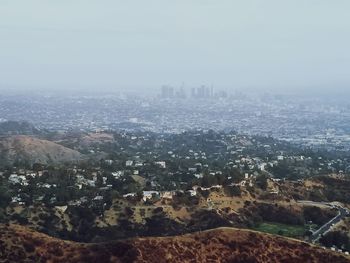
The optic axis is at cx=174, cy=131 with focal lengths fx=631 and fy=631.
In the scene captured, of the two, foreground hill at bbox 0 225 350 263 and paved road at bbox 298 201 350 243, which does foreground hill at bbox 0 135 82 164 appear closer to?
paved road at bbox 298 201 350 243

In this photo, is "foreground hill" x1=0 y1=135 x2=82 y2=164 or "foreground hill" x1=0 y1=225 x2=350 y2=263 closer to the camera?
"foreground hill" x1=0 y1=225 x2=350 y2=263

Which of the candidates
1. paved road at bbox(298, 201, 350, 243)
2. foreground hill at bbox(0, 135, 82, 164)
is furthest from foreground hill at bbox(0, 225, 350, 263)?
foreground hill at bbox(0, 135, 82, 164)

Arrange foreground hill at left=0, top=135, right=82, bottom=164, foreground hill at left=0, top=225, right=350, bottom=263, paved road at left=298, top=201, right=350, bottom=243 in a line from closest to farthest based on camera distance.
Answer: foreground hill at left=0, top=225, right=350, bottom=263 < paved road at left=298, top=201, right=350, bottom=243 < foreground hill at left=0, top=135, right=82, bottom=164

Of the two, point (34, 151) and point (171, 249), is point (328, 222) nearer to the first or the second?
point (171, 249)

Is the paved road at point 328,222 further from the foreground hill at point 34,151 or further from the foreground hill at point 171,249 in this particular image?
the foreground hill at point 34,151

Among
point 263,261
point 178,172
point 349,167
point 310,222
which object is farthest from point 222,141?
point 263,261

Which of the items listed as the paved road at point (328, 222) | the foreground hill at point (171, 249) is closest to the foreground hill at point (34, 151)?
the paved road at point (328, 222)

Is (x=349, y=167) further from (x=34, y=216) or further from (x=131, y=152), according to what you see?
(x=34, y=216)
